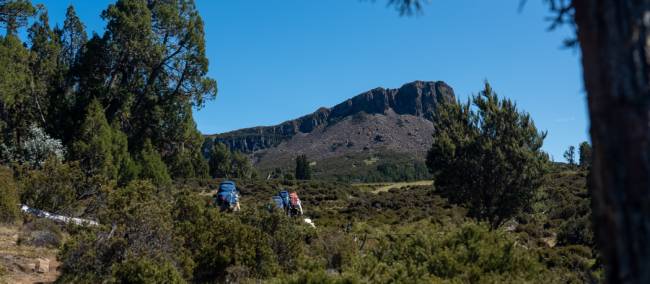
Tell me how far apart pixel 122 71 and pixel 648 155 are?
25.5 m

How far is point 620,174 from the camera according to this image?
212 cm

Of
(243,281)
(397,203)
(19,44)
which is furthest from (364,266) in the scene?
(397,203)

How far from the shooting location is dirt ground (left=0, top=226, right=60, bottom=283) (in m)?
9.01

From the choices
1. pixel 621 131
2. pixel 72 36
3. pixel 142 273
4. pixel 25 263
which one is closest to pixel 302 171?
pixel 72 36

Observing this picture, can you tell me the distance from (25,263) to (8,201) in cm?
403

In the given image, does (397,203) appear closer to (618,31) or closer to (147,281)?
(147,281)

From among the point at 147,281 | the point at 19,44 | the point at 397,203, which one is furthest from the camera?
the point at 397,203

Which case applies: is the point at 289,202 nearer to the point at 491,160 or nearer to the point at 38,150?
the point at 491,160

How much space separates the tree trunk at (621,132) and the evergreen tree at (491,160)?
18857 mm

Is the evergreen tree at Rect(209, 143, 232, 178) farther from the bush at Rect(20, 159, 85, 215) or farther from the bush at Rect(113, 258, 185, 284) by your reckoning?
the bush at Rect(113, 258, 185, 284)

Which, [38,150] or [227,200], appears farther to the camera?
[38,150]

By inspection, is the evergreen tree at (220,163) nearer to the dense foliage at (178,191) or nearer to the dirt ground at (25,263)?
the dense foliage at (178,191)

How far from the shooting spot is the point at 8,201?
12969mm

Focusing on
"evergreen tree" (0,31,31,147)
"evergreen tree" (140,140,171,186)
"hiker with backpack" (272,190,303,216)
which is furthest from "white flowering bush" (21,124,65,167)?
"hiker with backpack" (272,190,303,216)
